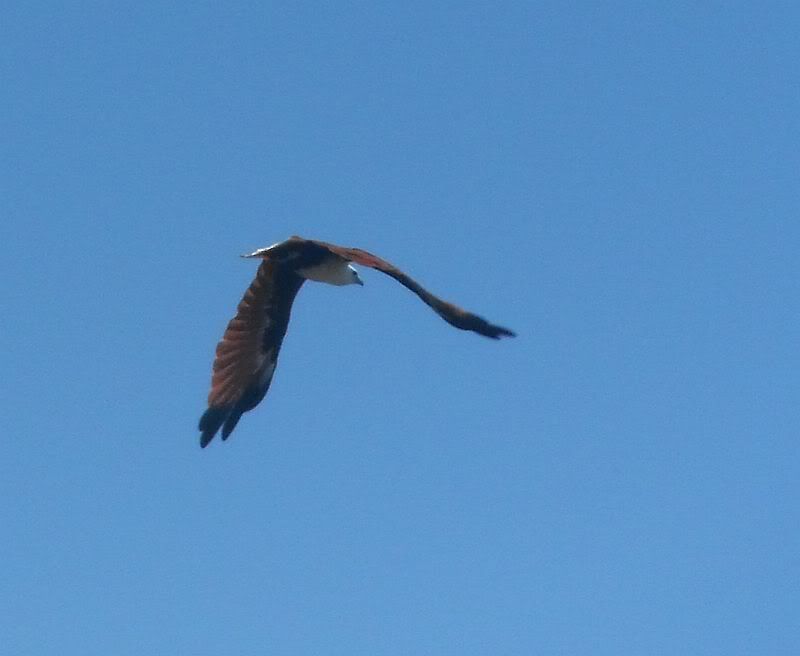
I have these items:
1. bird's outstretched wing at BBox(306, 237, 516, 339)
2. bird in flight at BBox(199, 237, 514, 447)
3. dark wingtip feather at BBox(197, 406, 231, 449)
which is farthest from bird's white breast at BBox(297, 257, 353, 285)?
bird's outstretched wing at BBox(306, 237, 516, 339)

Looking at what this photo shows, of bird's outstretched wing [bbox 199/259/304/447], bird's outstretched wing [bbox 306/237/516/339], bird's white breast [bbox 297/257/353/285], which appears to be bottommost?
bird's outstretched wing [bbox 306/237/516/339]

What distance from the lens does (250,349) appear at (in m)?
17.7

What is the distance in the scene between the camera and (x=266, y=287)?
17.5m

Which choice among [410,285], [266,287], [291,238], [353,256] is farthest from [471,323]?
[266,287]

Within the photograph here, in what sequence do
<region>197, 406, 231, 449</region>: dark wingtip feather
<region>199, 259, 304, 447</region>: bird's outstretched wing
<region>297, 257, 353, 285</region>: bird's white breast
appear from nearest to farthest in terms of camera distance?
<region>297, 257, 353, 285</region>: bird's white breast → <region>197, 406, 231, 449</region>: dark wingtip feather → <region>199, 259, 304, 447</region>: bird's outstretched wing

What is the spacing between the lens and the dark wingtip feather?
17188 mm

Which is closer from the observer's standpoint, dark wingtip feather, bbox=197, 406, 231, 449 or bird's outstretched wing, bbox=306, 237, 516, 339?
bird's outstretched wing, bbox=306, 237, 516, 339

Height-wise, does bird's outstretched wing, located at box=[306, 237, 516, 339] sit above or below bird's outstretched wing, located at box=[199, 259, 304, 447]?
below

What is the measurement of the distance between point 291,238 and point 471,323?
12.8 ft

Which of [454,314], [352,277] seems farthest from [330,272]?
[454,314]

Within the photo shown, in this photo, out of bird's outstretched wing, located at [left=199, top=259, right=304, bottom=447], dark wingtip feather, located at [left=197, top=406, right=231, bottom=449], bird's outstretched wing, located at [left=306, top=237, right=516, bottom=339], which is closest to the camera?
bird's outstretched wing, located at [left=306, top=237, right=516, bottom=339]

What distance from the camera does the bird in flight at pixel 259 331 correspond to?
1696 centimetres

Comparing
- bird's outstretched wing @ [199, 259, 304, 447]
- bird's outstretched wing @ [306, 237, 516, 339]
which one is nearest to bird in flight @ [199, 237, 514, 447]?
bird's outstretched wing @ [199, 259, 304, 447]

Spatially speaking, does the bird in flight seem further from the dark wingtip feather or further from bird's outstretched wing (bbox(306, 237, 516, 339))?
bird's outstretched wing (bbox(306, 237, 516, 339))
